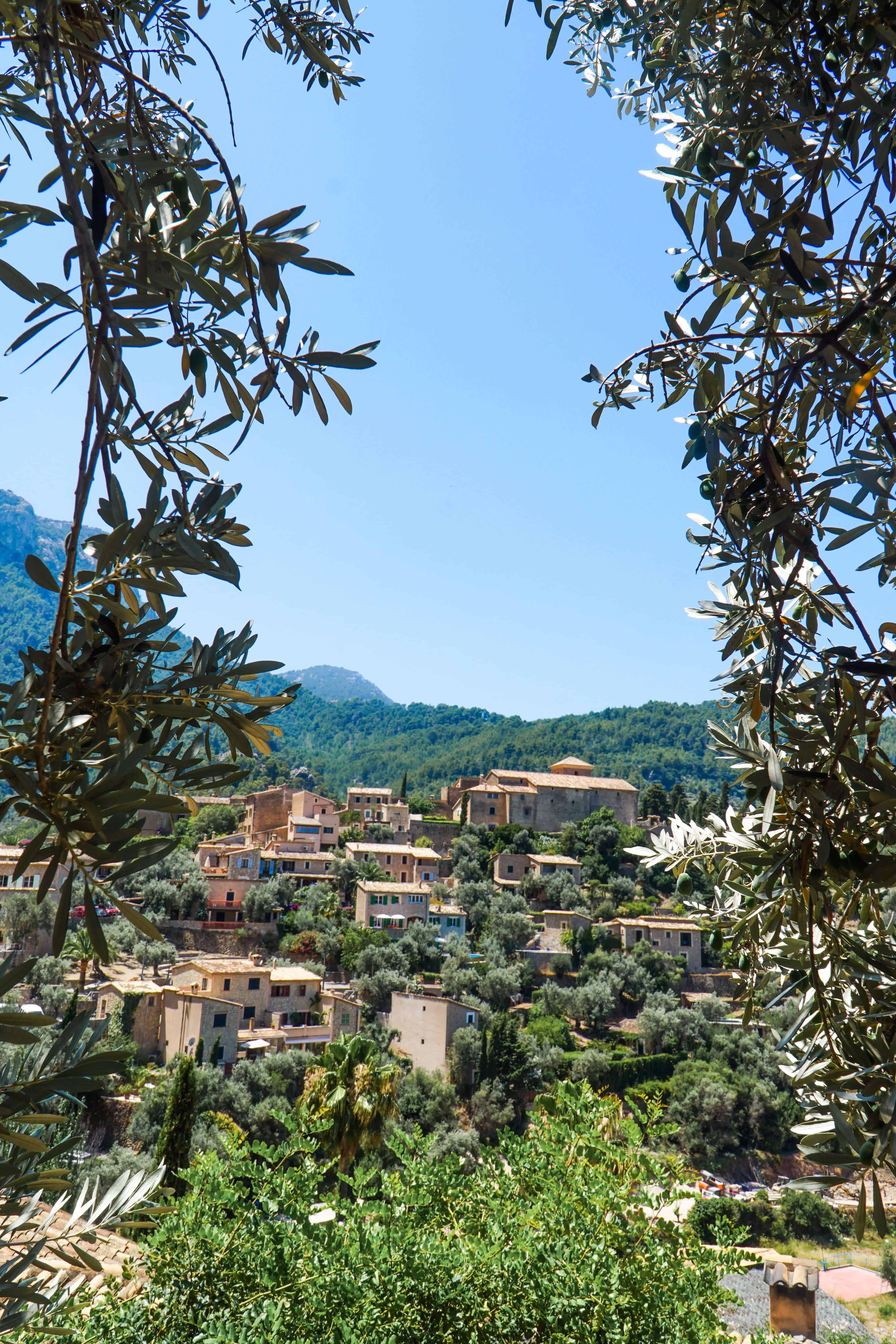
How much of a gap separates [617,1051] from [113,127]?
25.0 metres

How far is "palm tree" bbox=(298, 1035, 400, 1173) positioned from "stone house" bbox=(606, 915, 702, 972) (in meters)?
19.5

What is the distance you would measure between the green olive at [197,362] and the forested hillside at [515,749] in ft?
156

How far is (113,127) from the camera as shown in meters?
0.85

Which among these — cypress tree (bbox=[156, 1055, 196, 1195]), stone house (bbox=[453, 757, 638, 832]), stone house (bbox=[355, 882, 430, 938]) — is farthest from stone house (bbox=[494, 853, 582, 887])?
cypress tree (bbox=[156, 1055, 196, 1195])

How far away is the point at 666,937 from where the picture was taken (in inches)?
1124

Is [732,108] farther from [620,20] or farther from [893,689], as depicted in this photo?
[620,20]

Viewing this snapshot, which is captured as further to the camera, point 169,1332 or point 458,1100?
point 458,1100

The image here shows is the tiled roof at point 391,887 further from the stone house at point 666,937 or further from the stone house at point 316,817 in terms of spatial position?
the stone house at point 666,937

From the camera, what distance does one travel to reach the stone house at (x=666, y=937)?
28.5 meters

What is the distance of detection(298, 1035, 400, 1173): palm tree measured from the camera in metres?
9.89

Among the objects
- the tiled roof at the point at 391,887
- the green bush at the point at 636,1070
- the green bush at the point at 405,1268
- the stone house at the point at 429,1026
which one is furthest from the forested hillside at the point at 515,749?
the green bush at the point at 405,1268

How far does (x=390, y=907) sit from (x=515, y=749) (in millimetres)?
40529

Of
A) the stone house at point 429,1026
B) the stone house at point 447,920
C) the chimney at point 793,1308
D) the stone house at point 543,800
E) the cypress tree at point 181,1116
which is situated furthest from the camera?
the stone house at point 543,800

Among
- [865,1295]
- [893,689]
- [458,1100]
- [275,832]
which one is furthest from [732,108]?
[275,832]
